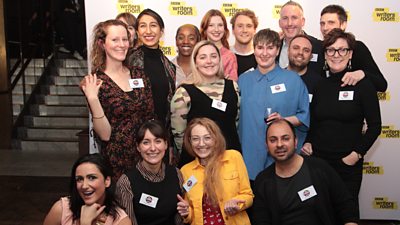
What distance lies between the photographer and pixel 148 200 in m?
2.69

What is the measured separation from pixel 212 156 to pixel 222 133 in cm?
18

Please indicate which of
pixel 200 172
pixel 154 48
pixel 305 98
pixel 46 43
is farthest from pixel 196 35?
pixel 46 43

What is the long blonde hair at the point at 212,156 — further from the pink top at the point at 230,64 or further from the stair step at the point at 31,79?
the stair step at the point at 31,79

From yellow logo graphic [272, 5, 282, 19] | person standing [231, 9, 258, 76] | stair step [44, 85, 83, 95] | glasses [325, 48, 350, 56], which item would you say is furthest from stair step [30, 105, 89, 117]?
glasses [325, 48, 350, 56]

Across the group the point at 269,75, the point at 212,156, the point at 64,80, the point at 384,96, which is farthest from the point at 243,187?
the point at 64,80

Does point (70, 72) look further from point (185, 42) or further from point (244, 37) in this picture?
point (244, 37)

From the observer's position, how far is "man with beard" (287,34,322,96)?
129 inches

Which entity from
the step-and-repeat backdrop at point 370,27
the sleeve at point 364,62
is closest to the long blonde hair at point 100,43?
the step-and-repeat backdrop at point 370,27

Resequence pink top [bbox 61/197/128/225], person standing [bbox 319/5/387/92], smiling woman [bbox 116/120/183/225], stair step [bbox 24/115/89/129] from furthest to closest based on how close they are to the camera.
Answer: stair step [bbox 24/115/89/129]
person standing [bbox 319/5/387/92]
smiling woman [bbox 116/120/183/225]
pink top [bbox 61/197/128/225]

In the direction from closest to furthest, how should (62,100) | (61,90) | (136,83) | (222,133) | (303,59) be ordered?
(222,133), (136,83), (303,59), (62,100), (61,90)

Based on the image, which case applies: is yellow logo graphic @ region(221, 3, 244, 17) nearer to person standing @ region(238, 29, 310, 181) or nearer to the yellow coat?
person standing @ region(238, 29, 310, 181)

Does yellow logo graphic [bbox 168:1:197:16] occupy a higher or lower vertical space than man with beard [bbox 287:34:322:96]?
higher

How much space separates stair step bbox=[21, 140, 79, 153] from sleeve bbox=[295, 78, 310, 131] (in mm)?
5451

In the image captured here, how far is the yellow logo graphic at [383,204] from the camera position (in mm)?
4441
